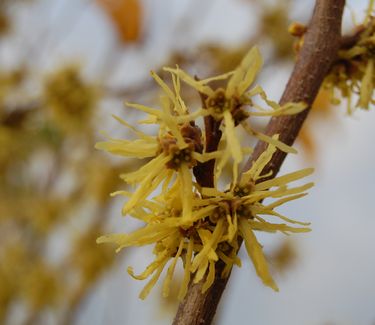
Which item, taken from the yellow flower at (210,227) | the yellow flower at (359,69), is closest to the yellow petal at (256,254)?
the yellow flower at (210,227)

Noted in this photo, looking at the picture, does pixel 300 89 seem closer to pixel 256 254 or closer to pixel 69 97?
pixel 256 254

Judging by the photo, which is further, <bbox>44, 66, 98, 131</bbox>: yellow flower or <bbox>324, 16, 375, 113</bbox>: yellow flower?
<bbox>44, 66, 98, 131</bbox>: yellow flower

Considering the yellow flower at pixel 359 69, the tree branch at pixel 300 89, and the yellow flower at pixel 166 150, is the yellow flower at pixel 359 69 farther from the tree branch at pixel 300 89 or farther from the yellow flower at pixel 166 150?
the yellow flower at pixel 166 150

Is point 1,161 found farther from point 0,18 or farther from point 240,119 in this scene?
point 240,119

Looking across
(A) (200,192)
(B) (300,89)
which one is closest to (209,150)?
(A) (200,192)

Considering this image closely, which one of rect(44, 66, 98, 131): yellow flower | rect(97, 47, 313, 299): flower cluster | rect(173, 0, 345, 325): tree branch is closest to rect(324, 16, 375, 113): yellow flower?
rect(173, 0, 345, 325): tree branch

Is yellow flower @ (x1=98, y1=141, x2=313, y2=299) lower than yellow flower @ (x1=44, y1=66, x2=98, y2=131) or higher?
higher

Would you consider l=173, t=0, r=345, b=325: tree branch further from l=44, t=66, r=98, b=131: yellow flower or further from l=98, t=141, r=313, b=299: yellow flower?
l=44, t=66, r=98, b=131: yellow flower
